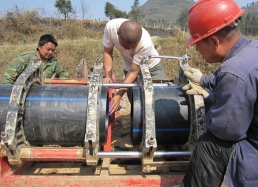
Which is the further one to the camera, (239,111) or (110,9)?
(110,9)

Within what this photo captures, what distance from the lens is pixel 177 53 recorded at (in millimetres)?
15602

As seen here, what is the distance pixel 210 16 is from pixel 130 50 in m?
2.21

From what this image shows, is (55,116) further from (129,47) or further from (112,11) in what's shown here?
(112,11)

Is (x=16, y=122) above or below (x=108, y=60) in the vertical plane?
below

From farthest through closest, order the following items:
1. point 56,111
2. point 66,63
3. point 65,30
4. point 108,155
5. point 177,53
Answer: point 65,30 → point 177,53 → point 66,63 → point 56,111 → point 108,155

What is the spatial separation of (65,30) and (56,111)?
24.0m

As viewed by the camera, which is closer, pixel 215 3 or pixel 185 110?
pixel 215 3

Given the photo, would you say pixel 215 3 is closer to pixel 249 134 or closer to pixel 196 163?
pixel 249 134

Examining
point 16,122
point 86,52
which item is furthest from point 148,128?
point 86,52

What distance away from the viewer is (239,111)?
5.04ft

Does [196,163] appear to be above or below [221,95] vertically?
below

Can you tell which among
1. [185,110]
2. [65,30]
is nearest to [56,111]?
[185,110]

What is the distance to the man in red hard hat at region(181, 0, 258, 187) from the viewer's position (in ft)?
4.99

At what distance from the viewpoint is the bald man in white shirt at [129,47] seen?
3.27 meters
